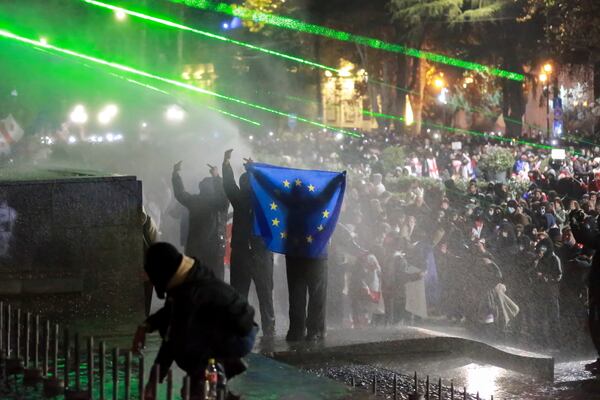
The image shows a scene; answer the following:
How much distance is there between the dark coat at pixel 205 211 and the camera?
12102 mm

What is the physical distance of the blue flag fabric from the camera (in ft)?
33.3

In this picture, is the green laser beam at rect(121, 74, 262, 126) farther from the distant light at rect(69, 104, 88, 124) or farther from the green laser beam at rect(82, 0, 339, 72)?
the distant light at rect(69, 104, 88, 124)

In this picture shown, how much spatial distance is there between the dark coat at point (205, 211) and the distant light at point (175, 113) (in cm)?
2549

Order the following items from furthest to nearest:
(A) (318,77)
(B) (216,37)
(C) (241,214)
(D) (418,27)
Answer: (B) (216,37)
(A) (318,77)
(D) (418,27)
(C) (241,214)

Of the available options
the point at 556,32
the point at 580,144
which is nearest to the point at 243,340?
the point at 556,32

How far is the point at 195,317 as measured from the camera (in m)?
5.13

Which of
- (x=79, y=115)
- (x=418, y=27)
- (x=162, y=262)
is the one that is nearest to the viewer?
(x=162, y=262)

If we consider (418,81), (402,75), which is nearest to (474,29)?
(418,81)

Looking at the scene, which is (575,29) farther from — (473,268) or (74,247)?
(74,247)

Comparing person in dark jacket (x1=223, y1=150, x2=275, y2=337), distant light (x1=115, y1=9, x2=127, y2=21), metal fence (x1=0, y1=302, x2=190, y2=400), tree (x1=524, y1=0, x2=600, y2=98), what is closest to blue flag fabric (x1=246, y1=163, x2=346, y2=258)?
person in dark jacket (x1=223, y1=150, x2=275, y2=337)

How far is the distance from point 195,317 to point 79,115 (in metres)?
32.1

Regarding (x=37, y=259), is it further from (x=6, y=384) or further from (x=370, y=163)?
(x=370, y=163)

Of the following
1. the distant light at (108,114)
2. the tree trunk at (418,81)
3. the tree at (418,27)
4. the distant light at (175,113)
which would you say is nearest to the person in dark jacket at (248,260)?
the distant light at (175,113)

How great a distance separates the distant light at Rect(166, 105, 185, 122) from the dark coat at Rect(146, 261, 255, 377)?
3248 cm
